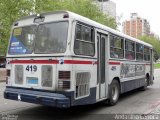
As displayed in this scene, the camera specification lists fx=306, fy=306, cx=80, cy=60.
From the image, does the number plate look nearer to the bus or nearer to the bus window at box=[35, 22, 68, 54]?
the bus

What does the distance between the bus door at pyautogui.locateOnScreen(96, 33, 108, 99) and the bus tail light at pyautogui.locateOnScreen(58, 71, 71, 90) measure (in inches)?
76.5

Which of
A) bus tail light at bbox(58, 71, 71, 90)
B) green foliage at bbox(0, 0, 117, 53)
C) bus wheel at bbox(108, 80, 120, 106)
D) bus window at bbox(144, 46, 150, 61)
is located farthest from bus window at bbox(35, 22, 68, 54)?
green foliage at bbox(0, 0, 117, 53)

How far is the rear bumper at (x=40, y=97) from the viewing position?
8.03m

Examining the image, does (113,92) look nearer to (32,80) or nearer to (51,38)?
(32,80)

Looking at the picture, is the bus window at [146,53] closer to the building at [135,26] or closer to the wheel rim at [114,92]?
the wheel rim at [114,92]

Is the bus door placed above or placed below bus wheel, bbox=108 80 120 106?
above

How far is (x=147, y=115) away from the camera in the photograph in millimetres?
9492

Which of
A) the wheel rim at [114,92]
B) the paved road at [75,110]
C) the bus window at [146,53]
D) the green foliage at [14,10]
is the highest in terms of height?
the green foliage at [14,10]

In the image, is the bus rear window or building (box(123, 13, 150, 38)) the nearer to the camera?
the bus rear window

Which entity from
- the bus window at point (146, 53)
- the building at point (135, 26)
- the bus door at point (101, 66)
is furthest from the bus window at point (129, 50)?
the building at point (135, 26)

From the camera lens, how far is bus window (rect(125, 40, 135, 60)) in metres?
13.0

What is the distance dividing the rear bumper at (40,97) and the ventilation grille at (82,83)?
60cm

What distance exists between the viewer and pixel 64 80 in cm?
816

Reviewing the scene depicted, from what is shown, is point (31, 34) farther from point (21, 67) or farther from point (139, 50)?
point (139, 50)
